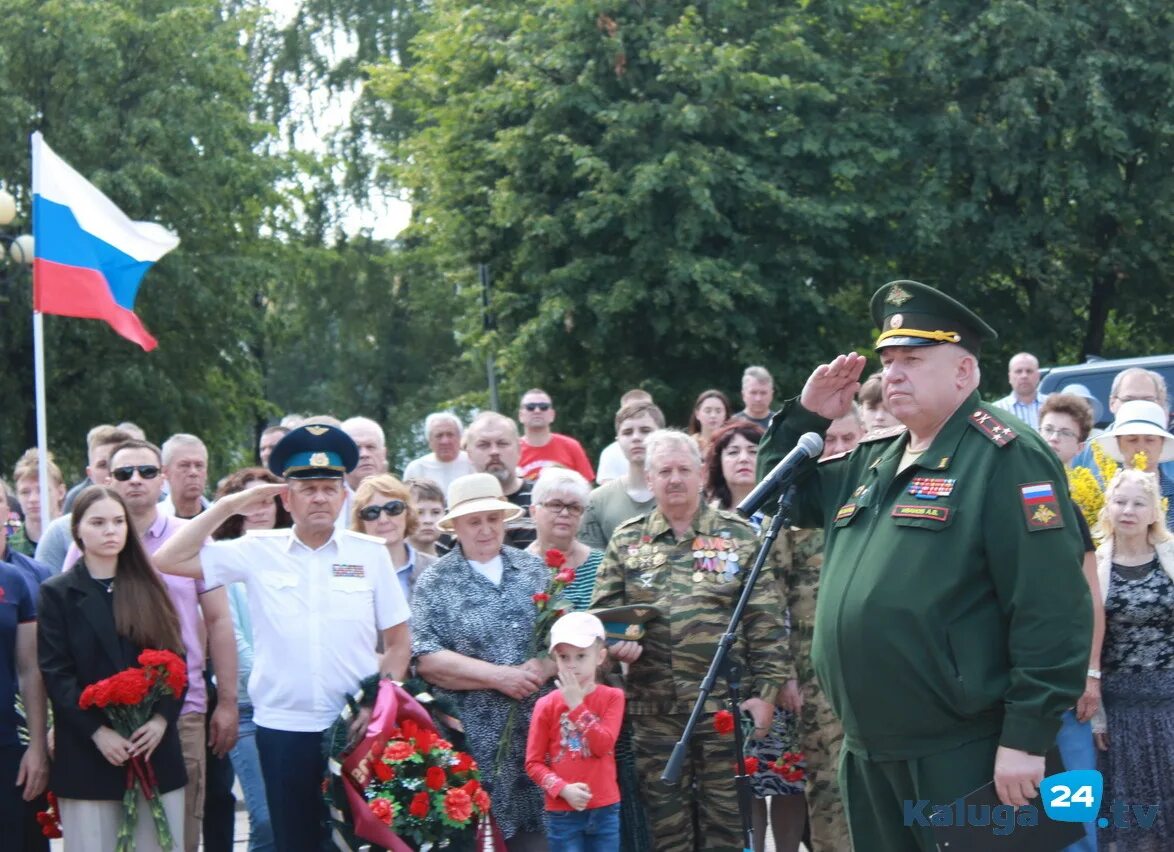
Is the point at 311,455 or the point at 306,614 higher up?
the point at 311,455

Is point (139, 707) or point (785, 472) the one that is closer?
point (785, 472)

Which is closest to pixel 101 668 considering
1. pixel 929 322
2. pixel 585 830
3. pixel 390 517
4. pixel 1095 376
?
pixel 390 517

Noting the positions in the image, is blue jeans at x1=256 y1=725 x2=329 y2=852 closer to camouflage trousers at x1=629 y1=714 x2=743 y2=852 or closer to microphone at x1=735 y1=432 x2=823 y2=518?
camouflage trousers at x1=629 y1=714 x2=743 y2=852

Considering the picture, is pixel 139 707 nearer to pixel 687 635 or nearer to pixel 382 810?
pixel 382 810

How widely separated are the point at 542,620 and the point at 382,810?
1270mm

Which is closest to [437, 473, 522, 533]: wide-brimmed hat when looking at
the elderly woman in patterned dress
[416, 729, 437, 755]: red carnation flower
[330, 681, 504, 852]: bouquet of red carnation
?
the elderly woman in patterned dress

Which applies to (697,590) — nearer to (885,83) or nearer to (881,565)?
(881,565)

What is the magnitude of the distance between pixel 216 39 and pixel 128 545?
24269mm

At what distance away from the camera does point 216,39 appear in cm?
2925

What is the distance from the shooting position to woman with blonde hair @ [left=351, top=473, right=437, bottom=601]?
786 cm

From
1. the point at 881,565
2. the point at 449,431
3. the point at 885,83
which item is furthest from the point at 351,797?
the point at 885,83

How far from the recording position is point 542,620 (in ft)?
22.7

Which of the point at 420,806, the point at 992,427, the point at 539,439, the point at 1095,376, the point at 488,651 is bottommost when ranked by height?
the point at 420,806

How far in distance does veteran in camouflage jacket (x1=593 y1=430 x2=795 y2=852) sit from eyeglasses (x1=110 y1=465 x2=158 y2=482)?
2215 mm
